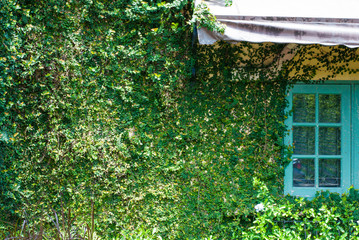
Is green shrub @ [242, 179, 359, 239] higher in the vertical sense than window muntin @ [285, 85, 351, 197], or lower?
lower

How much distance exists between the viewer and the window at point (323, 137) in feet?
12.4

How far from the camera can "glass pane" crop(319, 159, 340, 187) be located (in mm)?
3811

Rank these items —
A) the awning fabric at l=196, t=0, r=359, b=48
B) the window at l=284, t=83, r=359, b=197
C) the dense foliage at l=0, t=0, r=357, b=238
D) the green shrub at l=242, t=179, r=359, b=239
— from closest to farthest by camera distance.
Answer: the awning fabric at l=196, t=0, r=359, b=48
the green shrub at l=242, t=179, r=359, b=239
the dense foliage at l=0, t=0, r=357, b=238
the window at l=284, t=83, r=359, b=197

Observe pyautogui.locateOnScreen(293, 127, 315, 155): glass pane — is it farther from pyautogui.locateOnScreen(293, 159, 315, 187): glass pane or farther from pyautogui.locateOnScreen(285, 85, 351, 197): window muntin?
pyautogui.locateOnScreen(293, 159, 315, 187): glass pane

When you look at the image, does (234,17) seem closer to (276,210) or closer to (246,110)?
(246,110)

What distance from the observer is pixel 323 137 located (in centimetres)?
384

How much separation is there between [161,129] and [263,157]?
1.41 m

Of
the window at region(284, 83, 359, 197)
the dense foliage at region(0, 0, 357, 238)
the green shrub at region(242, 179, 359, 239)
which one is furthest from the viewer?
the window at region(284, 83, 359, 197)

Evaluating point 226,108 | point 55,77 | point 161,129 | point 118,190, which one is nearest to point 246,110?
point 226,108

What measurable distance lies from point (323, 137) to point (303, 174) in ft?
2.00

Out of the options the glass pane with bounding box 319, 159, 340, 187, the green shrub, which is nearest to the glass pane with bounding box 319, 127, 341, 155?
the glass pane with bounding box 319, 159, 340, 187

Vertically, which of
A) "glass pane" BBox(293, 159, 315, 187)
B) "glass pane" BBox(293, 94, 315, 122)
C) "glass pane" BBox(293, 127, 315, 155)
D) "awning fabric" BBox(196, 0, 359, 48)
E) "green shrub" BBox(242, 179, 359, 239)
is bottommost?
"green shrub" BBox(242, 179, 359, 239)

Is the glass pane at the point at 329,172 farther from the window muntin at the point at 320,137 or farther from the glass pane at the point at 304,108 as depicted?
the glass pane at the point at 304,108

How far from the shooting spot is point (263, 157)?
3.57 m
